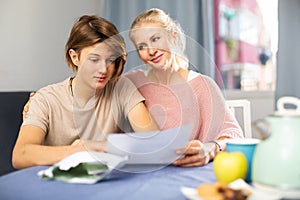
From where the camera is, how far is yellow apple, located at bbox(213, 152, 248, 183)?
0.87 metres

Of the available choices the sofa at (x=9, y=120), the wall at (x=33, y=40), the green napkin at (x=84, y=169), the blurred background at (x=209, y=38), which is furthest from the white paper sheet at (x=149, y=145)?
the wall at (x=33, y=40)

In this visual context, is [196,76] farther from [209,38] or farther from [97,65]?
[209,38]

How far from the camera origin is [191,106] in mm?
1357

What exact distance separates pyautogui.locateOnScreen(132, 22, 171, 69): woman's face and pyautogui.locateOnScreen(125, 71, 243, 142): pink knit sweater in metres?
0.08

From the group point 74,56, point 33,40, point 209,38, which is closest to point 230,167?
point 74,56

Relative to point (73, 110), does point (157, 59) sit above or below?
above

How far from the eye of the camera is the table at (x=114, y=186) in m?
0.81

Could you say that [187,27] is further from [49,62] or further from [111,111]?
[111,111]

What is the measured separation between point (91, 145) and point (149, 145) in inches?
7.8

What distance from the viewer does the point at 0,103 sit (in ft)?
6.50

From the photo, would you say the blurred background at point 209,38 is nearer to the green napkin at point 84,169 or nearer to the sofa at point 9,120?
the sofa at point 9,120

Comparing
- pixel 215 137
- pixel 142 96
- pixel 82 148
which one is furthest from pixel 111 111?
pixel 215 137

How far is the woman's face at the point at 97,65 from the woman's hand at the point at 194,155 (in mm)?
359

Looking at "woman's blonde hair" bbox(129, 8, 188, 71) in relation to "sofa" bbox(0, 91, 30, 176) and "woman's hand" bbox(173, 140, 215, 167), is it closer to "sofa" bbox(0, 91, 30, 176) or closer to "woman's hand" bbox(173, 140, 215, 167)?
"woman's hand" bbox(173, 140, 215, 167)
